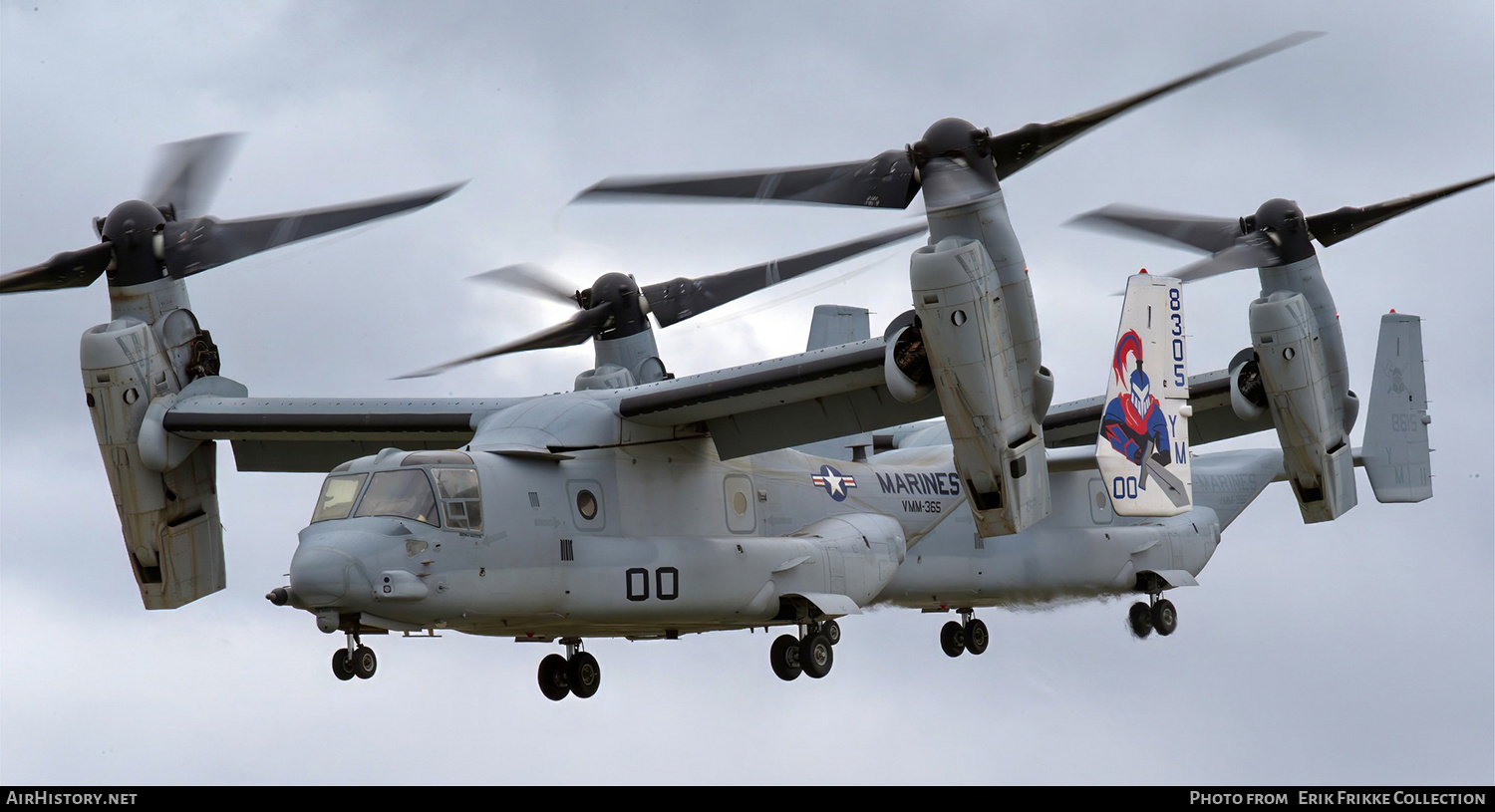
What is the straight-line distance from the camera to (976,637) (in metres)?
25.3

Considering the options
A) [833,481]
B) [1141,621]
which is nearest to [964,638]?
[1141,621]

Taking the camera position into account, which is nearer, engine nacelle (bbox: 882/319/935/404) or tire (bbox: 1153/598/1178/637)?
engine nacelle (bbox: 882/319/935/404)

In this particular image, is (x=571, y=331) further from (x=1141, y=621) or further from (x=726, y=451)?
(x=1141, y=621)

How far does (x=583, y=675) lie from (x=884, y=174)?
730cm

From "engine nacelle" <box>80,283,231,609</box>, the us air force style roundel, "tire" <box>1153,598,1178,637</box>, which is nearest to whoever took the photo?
"engine nacelle" <box>80,283,231,609</box>

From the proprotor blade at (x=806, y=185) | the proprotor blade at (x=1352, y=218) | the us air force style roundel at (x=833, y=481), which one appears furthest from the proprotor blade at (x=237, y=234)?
the proprotor blade at (x=1352, y=218)

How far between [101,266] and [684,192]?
27.0ft

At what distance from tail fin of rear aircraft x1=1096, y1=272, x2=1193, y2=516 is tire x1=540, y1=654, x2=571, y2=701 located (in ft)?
23.1

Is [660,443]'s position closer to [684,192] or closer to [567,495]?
[567,495]

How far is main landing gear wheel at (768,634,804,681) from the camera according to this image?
19.6 m

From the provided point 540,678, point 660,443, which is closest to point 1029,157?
point 660,443

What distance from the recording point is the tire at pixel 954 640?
2528 cm

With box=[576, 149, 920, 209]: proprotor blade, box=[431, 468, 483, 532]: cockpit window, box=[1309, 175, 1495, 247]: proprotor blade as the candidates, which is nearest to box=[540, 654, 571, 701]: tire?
box=[431, 468, 483, 532]: cockpit window

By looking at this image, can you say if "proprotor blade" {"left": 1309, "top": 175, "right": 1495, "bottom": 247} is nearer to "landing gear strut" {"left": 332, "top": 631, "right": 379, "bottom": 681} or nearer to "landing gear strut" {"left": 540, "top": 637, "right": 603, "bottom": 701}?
"landing gear strut" {"left": 540, "top": 637, "right": 603, "bottom": 701}
